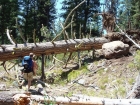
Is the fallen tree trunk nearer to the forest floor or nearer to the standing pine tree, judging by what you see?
the forest floor

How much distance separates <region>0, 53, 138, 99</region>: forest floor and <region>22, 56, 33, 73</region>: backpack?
0.79m

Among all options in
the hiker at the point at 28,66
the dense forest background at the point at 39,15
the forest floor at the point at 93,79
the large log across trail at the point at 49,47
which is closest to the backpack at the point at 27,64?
the hiker at the point at 28,66

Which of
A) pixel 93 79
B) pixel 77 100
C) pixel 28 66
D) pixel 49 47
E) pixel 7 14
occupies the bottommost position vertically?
pixel 93 79

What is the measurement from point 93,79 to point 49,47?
8.91 feet

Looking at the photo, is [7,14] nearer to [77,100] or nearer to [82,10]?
[82,10]

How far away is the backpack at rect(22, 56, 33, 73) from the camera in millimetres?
11312

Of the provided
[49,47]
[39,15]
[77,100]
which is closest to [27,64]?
[49,47]

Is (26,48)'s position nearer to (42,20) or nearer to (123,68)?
(123,68)

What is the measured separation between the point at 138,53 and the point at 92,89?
3.68 metres

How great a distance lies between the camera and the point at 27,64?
11.4m

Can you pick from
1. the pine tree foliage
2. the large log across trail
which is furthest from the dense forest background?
the large log across trail

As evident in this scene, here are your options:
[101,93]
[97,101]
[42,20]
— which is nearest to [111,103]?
[97,101]

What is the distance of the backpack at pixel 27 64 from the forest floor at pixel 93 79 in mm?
786

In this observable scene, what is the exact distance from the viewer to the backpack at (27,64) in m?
11.3
